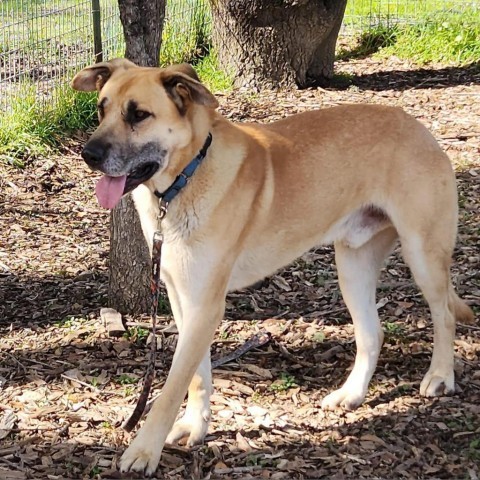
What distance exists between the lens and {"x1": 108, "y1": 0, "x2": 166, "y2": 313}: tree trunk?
16.0 feet

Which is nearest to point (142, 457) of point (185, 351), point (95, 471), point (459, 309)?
point (95, 471)

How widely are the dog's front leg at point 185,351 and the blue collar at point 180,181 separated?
0.89 ft

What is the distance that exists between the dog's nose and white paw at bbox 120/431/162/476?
124cm

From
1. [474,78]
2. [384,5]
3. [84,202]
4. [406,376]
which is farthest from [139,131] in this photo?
[384,5]

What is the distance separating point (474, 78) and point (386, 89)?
1.19m

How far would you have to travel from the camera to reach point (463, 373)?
491 centimetres

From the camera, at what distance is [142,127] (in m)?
3.80

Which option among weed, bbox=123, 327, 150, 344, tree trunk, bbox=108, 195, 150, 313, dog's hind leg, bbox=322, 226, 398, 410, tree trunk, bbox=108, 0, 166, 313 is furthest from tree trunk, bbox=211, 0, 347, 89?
dog's hind leg, bbox=322, 226, 398, 410

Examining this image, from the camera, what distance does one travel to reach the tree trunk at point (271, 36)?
31.1 ft

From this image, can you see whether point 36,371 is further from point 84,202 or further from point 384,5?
point 384,5

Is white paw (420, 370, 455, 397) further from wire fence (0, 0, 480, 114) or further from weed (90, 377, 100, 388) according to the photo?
wire fence (0, 0, 480, 114)

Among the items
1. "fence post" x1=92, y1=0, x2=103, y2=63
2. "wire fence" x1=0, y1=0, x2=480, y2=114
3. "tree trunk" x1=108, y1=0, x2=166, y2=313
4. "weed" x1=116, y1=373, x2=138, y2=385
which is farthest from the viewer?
"fence post" x1=92, y1=0, x2=103, y2=63

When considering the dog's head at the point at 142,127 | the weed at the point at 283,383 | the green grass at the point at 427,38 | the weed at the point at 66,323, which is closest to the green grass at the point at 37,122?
the weed at the point at 66,323

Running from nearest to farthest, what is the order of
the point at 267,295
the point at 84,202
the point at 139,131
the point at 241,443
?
the point at 139,131
the point at 241,443
the point at 267,295
the point at 84,202
